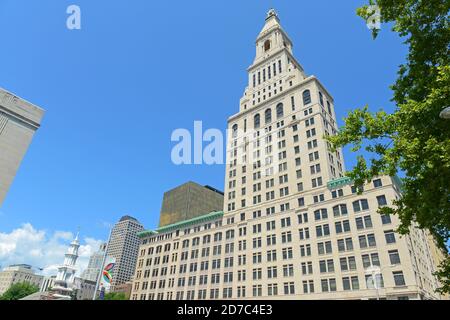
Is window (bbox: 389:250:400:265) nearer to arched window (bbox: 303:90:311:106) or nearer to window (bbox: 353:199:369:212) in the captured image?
window (bbox: 353:199:369:212)

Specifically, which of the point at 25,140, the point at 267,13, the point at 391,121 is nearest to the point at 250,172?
the point at 391,121

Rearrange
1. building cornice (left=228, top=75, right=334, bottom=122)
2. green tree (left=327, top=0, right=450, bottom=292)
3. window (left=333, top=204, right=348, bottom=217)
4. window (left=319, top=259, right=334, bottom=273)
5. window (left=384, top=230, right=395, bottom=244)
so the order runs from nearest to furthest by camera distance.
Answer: green tree (left=327, top=0, right=450, bottom=292) → window (left=384, top=230, right=395, bottom=244) → window (left=319, top=259, right=334, bottom=273) → window (left=333, top=204, right=348, bottom=217) → building cornice (left=228, top=75, right=334, bottom=122)

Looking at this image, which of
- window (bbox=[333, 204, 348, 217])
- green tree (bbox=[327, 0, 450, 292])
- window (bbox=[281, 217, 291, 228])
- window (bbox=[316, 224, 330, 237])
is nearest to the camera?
green tree (bbox=[327, 0, 450, 292])

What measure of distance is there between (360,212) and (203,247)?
129 ft

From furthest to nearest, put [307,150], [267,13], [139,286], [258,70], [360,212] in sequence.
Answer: [267,13] < [258,70] < [139,286] < [307,150] < [360,212]

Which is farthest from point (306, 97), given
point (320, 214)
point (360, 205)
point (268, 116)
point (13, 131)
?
point (13, 131)

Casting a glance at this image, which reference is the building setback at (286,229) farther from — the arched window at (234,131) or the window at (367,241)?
the arched window at (234,131)

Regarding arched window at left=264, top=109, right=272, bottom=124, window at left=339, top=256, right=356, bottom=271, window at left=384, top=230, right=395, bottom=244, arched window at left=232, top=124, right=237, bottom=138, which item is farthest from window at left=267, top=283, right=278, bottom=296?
arched window at left=232, top=124, right=237, bottom=138

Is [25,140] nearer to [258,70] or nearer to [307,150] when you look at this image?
[258,70]

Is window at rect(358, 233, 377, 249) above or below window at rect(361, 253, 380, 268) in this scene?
above

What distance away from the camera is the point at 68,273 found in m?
86.1

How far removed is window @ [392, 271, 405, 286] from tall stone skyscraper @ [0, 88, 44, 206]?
357 feet

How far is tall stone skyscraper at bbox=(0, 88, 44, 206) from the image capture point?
3895 inches
